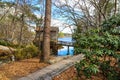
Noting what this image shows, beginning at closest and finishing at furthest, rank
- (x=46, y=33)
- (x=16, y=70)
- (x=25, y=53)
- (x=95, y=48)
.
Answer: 1. (x=95, y=48)
2. (x=16, y=70)
3. (x=46, y=33)
4. (x=25, y=53)

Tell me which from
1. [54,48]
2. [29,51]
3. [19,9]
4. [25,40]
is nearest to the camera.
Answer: [29,51]

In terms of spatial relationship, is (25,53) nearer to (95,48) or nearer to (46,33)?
(46,33)

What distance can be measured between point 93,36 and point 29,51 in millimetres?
9403

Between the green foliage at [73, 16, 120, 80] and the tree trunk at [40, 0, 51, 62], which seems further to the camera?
the tree trunk at [40, 0, 51, 62]

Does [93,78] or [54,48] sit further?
[54,48]

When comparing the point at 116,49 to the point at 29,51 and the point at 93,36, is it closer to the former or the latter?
the point at 93,36

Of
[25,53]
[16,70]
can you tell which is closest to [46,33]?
[16,70]

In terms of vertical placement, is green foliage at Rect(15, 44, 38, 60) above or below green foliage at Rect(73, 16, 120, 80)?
below

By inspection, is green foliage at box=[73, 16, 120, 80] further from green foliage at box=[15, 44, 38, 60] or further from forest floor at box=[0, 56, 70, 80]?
green foliage at box=[15, 44, 38, 60]

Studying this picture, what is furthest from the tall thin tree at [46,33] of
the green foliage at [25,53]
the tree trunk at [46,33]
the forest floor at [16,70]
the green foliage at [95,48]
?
the green foliage at [95,48]

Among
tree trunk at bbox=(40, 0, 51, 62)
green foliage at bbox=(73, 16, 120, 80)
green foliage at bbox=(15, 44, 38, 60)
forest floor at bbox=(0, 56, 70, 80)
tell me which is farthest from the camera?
green foliage at bbox=(15, 44, 38, 60)

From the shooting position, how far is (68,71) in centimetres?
862

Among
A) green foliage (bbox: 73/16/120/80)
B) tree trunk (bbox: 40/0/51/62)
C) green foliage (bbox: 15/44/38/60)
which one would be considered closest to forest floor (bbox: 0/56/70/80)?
tree trunk (bbox: 40/0/51/62)

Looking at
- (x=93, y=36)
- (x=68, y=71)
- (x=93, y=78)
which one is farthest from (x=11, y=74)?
(x=93, y=36)
